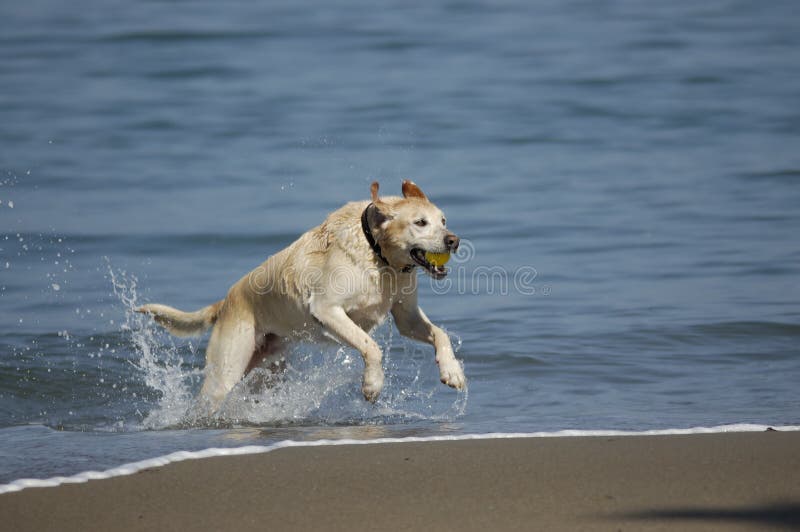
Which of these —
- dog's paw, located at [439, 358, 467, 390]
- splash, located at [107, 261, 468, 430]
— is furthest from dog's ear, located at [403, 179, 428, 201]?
splash, located at [107, 261, 468, 430]

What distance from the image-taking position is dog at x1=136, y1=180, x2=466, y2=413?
22.7 feet

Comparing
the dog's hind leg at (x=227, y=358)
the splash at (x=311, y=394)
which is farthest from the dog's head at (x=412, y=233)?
the dog's hind leg at (x=227, y=358)

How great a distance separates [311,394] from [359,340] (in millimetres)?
760

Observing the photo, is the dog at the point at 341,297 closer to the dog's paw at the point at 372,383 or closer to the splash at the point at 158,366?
the dog's paw at the point at 372,383

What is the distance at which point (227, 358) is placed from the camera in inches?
298

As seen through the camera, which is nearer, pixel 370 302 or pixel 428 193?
pixel 370 302

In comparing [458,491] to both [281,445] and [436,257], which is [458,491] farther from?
[436,257]

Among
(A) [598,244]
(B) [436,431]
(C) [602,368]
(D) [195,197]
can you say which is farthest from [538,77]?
(B) [436,431]

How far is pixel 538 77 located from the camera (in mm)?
23328

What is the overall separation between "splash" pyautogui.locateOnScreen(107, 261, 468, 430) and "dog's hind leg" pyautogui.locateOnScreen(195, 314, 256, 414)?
3.4 inches

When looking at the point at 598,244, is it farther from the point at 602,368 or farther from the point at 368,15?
the point at 368,15

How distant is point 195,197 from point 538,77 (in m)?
9.62

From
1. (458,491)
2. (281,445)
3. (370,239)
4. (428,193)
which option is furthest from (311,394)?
(428,193)

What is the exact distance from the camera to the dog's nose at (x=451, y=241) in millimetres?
6762
